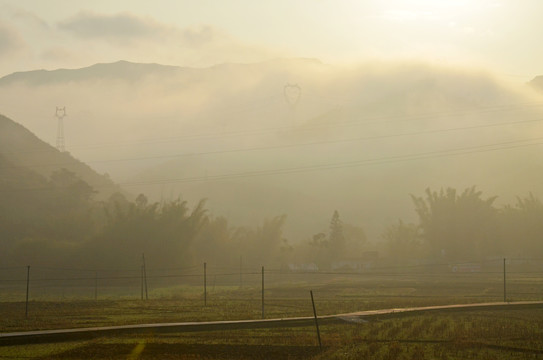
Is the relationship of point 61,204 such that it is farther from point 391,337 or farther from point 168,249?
point 391,337

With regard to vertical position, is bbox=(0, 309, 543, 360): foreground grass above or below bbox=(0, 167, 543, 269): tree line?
below

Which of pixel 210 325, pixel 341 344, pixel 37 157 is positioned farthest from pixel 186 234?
pixel 341 344

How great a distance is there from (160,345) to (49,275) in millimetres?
68202

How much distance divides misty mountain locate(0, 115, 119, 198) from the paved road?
124 meters

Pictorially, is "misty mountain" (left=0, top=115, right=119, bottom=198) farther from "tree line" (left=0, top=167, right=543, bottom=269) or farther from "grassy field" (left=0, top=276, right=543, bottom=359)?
"grassy field" (left=0, top=276, right=543, bottom=359)

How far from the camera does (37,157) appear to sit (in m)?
170

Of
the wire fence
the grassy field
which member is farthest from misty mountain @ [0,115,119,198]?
the grassy field

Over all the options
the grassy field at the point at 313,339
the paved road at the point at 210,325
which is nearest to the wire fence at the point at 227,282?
the paved road at the point at 210,325

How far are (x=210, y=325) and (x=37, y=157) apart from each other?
149260 millimetres

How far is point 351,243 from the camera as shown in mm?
165125

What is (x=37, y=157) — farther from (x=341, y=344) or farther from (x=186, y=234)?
(x=341, y=344)

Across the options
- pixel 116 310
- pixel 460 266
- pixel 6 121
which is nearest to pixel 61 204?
pixel 6 121

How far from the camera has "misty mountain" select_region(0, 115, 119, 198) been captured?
531 ft

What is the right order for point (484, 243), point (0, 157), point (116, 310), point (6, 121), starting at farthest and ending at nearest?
1. point (6, 121)
2. point (0, 157)
3. point (484, 243)
4. point (116, 310)
